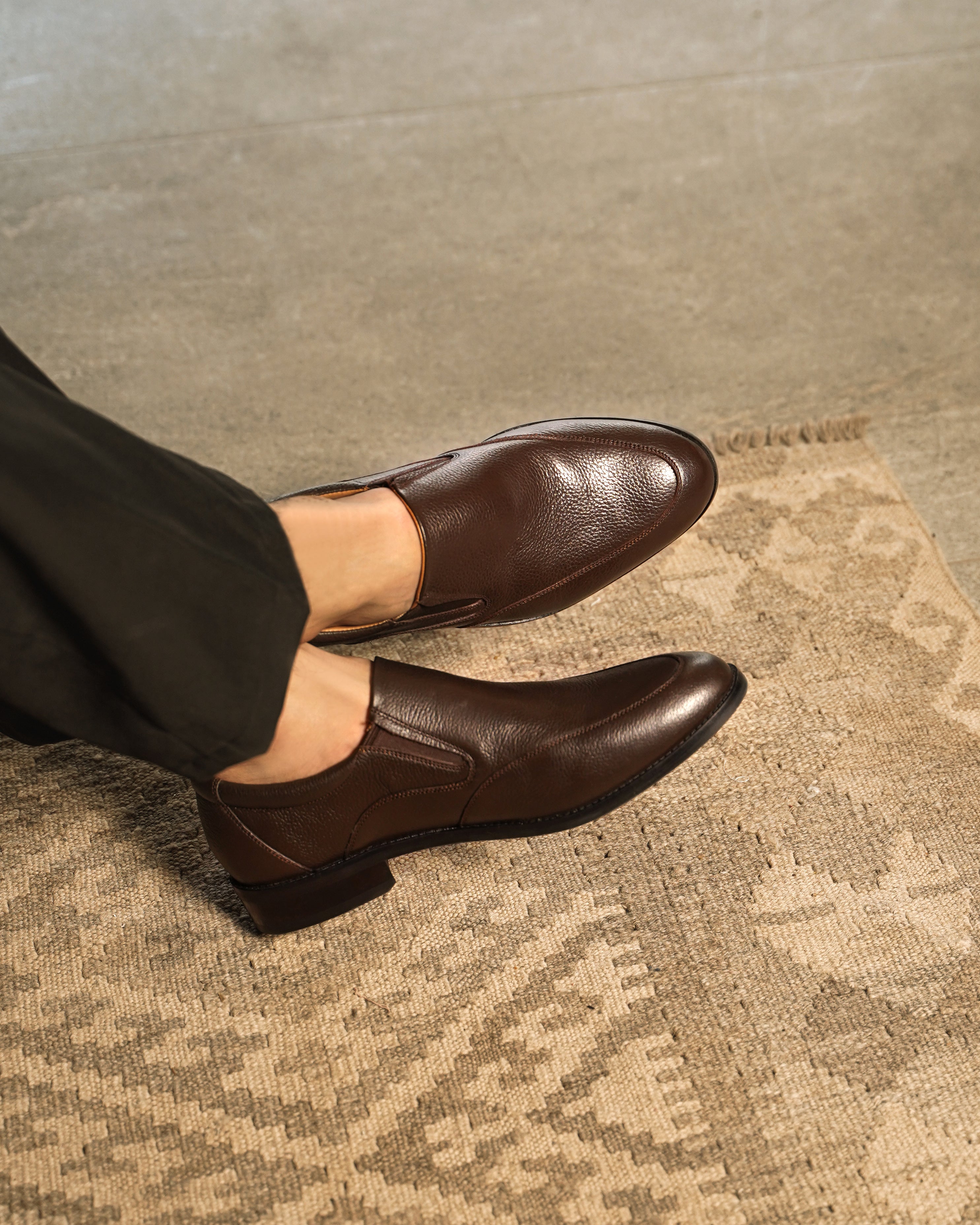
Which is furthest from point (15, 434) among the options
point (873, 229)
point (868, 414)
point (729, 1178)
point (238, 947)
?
point (873, 229)

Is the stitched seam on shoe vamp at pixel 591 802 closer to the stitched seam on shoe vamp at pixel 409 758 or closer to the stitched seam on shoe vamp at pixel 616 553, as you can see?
the stitched seam on shoe vamp at pixel 409 758

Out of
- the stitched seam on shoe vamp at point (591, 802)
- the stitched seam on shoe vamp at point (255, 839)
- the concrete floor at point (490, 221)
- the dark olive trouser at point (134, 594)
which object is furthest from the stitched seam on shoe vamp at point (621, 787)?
the concrete floor at point (490, 221)

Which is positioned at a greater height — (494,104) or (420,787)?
(494,104)

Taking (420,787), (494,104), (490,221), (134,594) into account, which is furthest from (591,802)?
(494,104)

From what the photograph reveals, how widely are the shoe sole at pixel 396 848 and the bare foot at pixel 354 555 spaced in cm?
18

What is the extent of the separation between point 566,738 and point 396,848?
153mm

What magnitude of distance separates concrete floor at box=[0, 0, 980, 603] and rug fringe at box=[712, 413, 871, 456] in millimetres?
65

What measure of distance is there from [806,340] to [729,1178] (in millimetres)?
932

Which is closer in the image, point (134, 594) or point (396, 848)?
point (134, 594)

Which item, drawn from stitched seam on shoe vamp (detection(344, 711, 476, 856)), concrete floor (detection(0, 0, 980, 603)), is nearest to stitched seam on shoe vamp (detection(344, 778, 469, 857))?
stitched seam on shoe vamp (detection(344, 711, 476, 856))

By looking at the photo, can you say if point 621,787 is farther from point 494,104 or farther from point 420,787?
point 494,104

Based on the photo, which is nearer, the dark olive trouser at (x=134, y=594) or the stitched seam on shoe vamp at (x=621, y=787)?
the dark olive trouser at (x=134, y=594)

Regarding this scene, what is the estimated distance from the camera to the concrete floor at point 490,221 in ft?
3.62

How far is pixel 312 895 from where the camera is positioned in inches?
27.0
